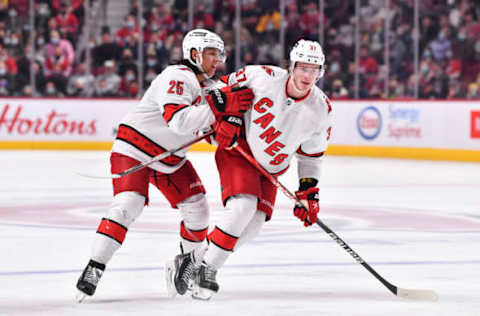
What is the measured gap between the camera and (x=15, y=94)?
14.1 metres

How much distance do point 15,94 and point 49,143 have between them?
871mm

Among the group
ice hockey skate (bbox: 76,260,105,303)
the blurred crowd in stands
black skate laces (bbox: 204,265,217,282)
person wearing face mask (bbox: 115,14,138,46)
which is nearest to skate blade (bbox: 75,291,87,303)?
ice hockey skate (bbox: 76,260,105,303)

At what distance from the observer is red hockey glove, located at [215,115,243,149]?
12.7 feet

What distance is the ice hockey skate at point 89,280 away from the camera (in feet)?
12.5

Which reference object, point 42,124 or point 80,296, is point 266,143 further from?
point 42,124

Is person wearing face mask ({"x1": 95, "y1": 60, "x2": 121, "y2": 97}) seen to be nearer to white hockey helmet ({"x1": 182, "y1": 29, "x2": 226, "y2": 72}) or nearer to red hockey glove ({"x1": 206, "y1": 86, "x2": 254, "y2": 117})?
Answer: white hockey helmet ({"x1": 182, "y1": 29, "x2": 226, "y2": 72})

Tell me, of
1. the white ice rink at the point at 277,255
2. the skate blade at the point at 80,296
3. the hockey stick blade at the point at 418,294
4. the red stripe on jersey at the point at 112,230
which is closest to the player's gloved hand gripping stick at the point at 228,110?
the red stripe on jersey at the point at 112,230

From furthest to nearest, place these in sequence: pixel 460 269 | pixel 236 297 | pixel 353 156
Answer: pixel 353 156 < pixel 460 269 < pixel 236 297

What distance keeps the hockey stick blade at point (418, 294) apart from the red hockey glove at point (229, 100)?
3.26 feet

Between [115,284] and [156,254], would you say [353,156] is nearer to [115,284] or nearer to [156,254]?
[156,254]

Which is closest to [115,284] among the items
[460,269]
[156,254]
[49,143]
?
[156,254]

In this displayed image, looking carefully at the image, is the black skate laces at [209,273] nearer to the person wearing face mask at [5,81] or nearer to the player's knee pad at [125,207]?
the player's knee pad at [125,207]

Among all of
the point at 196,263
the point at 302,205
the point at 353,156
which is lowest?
the point at 353,156

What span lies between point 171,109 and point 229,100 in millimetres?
252
